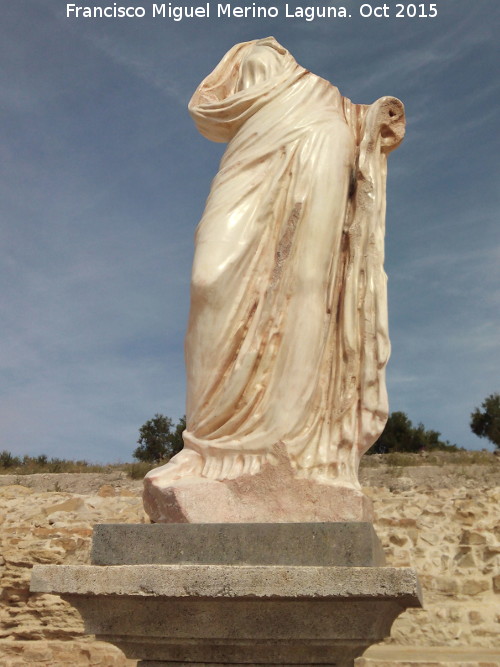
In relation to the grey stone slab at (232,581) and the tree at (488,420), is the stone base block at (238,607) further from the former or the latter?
the tree at (488,420)

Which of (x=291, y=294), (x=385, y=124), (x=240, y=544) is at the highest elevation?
(x=385, y=124)

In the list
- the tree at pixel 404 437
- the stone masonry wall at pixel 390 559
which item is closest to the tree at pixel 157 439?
the tree at pixel 404 437

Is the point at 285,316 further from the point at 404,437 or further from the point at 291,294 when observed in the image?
the point at 404,437

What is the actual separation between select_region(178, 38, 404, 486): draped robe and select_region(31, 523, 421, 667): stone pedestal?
1.54ft

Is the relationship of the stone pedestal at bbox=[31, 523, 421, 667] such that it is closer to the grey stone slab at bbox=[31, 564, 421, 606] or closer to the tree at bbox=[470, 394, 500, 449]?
the grey stone slab at bbox=[31, 564, 421, 606]

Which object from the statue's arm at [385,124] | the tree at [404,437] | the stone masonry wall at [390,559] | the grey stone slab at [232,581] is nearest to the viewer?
the grey stone slab at [232,581]

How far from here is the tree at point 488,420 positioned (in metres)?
28.2

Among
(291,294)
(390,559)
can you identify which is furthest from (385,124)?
(390,559)

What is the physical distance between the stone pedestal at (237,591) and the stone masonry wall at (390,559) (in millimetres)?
4058

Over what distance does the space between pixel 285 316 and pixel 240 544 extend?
115 centimetres

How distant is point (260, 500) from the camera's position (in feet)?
10.8

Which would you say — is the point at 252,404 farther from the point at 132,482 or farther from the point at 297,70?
the point at 132,482

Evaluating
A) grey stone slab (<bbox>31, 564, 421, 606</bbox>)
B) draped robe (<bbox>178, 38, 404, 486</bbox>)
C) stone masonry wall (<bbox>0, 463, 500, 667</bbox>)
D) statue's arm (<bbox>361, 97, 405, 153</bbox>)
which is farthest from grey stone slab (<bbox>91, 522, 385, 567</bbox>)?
stone masonry wall (<bbox>0, 463, 500, 667</bbox>)

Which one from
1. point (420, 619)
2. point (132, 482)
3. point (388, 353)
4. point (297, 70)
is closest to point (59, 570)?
point (388, 353)
